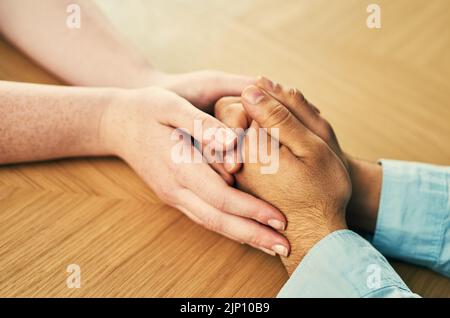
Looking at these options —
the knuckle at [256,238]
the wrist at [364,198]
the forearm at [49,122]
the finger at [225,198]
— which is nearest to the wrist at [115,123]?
the forearm at [49,122]

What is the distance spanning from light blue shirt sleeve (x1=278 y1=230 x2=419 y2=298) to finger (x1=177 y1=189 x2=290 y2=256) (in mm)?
60

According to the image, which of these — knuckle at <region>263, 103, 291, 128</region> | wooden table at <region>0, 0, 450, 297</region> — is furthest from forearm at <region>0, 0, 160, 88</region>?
knuckle at <region>263, 103, 291, 128</region>

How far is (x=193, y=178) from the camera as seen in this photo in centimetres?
65

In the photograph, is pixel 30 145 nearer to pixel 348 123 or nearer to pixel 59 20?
pixel 59 20

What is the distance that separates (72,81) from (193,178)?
1.01ft

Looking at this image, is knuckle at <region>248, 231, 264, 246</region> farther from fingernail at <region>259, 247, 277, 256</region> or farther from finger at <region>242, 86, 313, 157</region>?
finger at <region>242, 86, 313, 157</region>

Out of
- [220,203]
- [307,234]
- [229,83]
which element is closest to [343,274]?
[307,234]

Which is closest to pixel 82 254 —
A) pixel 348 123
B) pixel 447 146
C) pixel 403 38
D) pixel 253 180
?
pixel 253 180

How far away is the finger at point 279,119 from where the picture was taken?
628mm

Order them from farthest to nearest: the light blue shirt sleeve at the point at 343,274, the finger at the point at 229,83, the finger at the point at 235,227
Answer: the finger at the point at 229,83
the finger at the point at 235,227
the light blue shirt sleeve at the point at 343,274

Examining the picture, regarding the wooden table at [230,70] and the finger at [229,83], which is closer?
the wooden table at [230,70]

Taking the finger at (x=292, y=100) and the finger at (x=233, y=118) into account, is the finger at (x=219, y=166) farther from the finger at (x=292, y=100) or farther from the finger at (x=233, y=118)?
the finger at (x=292, y=100)

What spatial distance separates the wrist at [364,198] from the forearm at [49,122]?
0.36 m

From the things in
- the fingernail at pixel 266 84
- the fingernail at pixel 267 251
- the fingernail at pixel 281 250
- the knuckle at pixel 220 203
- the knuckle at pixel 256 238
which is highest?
the fingernail at pixel 266 84
